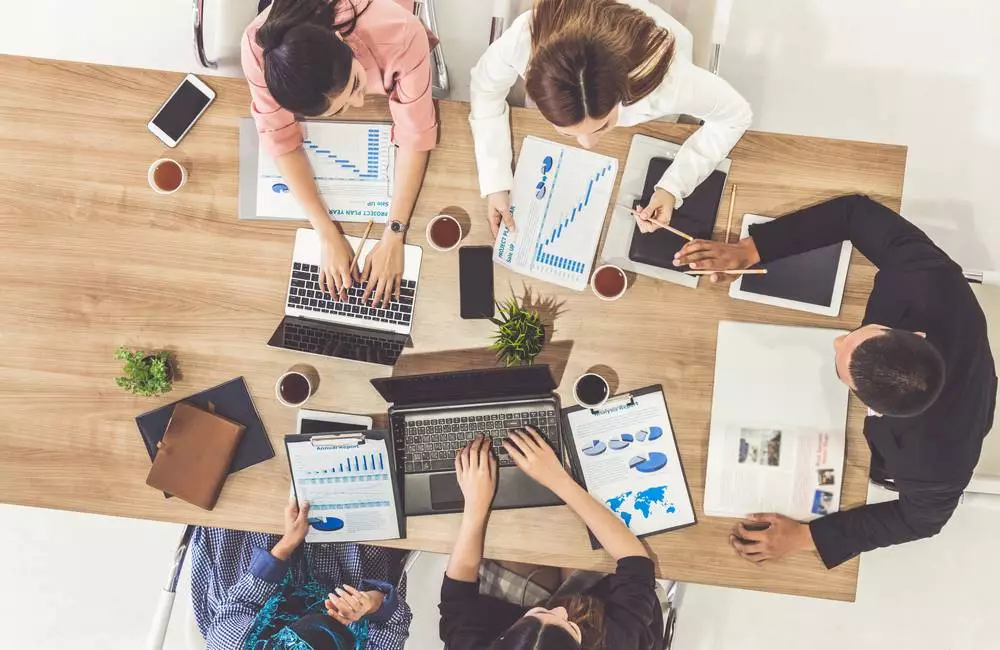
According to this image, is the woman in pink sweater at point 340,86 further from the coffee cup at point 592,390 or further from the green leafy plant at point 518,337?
the coffee cup at point 592,390

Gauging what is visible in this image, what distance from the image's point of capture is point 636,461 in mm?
1488

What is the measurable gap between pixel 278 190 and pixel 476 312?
1.90 ft

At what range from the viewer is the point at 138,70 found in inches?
62.1

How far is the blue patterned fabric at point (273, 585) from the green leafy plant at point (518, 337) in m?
0.76

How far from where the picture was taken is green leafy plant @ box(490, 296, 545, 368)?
1441 mm

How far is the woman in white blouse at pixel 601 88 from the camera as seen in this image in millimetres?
1216

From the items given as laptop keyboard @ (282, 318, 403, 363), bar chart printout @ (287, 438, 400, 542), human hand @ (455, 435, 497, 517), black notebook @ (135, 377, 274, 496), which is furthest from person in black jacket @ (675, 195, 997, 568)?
black notebook @ (135, 377, 274, 496)

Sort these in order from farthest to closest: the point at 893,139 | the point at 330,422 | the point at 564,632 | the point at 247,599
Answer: the point at 893,139 < the point at 247,599 < the point at 330,422 < the point at 564,632

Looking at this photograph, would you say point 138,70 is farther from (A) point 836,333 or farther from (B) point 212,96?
(A) point 836,333

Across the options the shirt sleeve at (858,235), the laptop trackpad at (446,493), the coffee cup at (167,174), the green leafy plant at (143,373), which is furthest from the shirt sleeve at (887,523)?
the coffee cup at (167,174)

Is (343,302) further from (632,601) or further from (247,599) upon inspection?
(632,601)

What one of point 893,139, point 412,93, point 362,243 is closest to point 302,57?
point 412,93

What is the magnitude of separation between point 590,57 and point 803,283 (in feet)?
2.42

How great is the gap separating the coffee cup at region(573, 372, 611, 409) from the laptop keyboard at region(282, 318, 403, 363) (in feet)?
1.45
